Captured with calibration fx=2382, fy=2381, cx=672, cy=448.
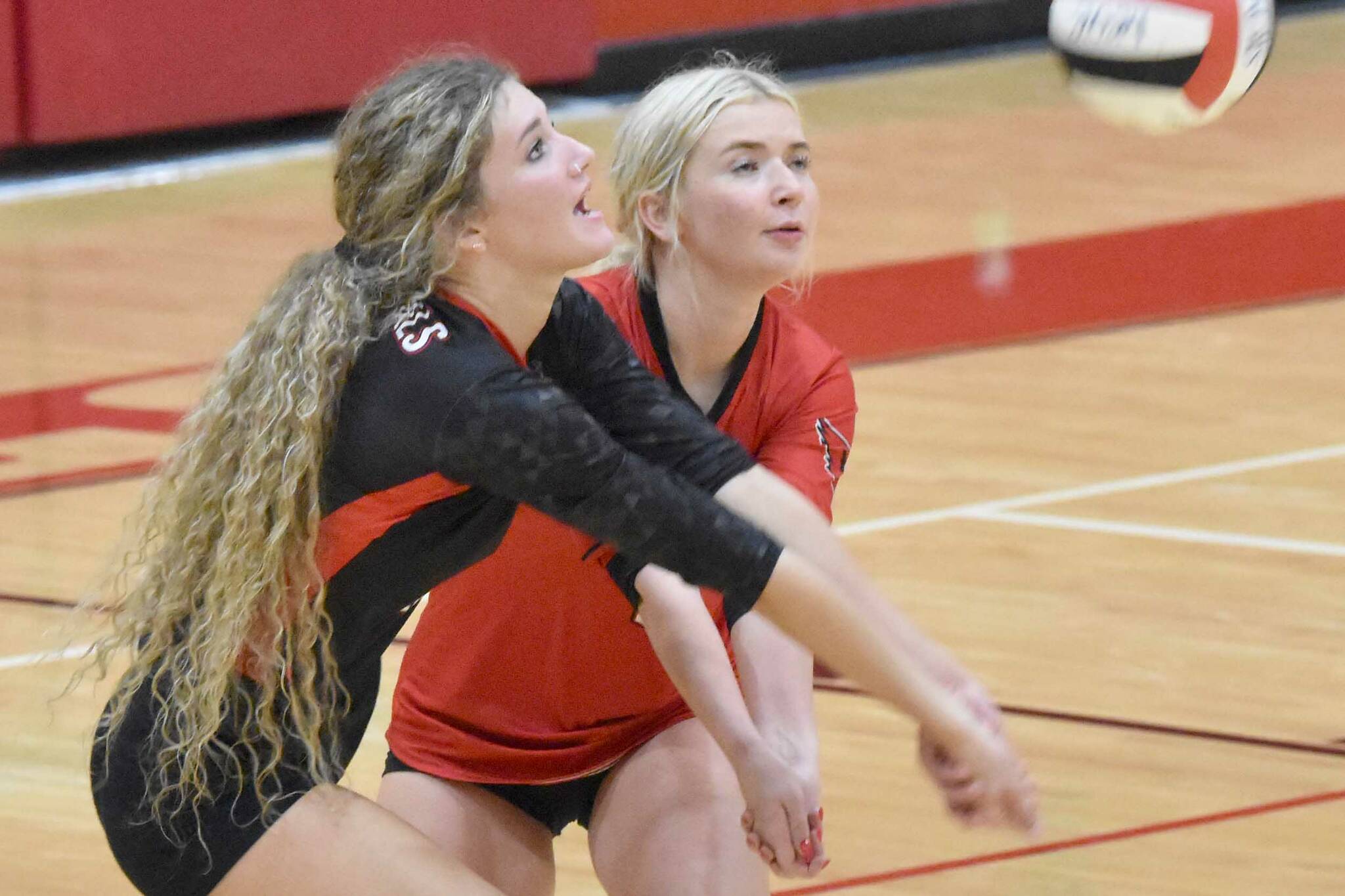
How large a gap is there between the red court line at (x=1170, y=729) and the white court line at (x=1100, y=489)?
88cm

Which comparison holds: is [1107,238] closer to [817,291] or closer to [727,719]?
[817,291]

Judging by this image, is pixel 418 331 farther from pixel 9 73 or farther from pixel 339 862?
pixel 9 73

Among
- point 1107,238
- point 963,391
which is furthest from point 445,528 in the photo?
point 1107,238

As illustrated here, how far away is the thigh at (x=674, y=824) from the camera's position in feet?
8.89

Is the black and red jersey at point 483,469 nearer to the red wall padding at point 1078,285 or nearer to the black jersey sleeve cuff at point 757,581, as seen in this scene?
the black jersey sleeve cuff at point 757,581

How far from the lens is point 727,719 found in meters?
2.54

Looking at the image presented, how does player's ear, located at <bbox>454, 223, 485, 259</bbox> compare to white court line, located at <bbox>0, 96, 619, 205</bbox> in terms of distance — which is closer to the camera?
player's ear, located at <bbox>454, 223, 485, 259</bbox>

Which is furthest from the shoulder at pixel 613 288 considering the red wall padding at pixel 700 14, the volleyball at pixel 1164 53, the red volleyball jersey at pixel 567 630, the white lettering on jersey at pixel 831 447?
the red wall padding at pixel 700 14

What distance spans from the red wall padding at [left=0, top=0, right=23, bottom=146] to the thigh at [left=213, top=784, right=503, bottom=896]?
19.1 feet

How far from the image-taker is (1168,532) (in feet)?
→ 15.1

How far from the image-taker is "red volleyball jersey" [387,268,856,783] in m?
2.80

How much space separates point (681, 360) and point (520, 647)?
1.28ft

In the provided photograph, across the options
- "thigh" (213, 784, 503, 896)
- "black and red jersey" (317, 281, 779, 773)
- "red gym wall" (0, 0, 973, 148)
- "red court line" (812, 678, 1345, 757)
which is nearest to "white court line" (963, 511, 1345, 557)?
"red court line" (812, 678, 1345, 757)

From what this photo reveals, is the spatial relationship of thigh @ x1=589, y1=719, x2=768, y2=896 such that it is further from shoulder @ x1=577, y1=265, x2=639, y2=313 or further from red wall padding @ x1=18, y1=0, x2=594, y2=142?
red wall padding @ x1=18, y1=0, x2=594, y2=142
